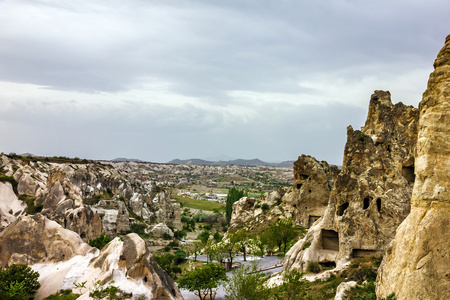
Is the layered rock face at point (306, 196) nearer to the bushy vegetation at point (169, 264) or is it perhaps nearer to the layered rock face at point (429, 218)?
the bushy vegetation at point (169, 264)

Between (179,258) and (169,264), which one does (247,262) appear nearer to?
(179,258)

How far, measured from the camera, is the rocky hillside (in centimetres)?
5128

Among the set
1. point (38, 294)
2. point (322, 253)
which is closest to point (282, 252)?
point (322, 253)

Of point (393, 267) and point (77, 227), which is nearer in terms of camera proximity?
point (393, 267)

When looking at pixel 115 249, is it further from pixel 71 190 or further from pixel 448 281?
pixel 71 190

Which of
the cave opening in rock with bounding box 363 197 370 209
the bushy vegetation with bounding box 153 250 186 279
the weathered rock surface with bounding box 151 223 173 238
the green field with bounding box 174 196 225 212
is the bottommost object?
the green field with bounding box 174 196 225 212

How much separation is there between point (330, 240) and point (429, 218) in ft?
56.0

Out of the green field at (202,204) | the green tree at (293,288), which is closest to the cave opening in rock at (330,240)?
the green tree at (293,288)

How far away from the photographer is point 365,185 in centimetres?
2859

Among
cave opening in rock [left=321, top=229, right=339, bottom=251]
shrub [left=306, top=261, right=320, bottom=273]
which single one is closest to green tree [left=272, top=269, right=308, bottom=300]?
Result: shrub [left=306, top=261, right=320, bottom=273]

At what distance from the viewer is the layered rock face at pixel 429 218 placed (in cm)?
1523

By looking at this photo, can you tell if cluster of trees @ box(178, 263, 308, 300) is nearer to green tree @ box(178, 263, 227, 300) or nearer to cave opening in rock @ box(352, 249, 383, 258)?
green tree @ box(178, 263, 227, 300)

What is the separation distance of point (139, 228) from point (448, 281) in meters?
66.1

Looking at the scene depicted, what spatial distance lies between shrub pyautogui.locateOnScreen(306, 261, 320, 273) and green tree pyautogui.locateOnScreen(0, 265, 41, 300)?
20643 mm
